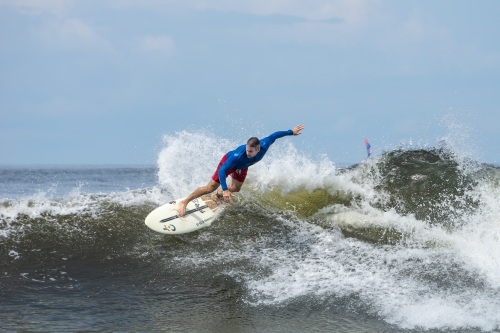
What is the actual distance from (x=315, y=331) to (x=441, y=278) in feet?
8.41

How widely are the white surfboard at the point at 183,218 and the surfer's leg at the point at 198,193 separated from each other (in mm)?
93

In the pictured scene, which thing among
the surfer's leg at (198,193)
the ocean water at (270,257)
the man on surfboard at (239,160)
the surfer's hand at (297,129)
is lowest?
the ocean water at (270,257)

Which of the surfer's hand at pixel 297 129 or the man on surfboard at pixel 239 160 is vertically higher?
the surfer's hand at pixel 297 129

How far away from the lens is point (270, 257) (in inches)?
A: 322

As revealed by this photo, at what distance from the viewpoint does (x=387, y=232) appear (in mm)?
9523

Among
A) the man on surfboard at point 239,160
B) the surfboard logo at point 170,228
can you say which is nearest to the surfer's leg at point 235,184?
the man on surfboard at point 239,160

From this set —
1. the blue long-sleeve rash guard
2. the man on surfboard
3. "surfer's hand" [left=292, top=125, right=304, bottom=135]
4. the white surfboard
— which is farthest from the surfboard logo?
"surfer's hand" [left=292, top=125, right=304, bottom=135]

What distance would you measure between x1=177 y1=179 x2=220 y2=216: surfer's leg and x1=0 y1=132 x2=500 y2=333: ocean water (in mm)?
567

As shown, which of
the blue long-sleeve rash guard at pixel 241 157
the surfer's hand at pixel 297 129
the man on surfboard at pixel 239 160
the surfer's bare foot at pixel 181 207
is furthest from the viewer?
the surfer's bare foot at pixel 181 207

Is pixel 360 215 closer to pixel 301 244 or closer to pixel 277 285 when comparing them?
pixel 301 244

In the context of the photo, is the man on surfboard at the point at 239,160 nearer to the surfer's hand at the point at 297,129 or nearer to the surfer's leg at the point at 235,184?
the surfer's hand at the point at 297,129

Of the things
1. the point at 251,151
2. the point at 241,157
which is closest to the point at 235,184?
the point at 241,157

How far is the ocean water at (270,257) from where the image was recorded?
6.05 m

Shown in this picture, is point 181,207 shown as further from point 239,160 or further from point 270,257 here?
point 270,257
